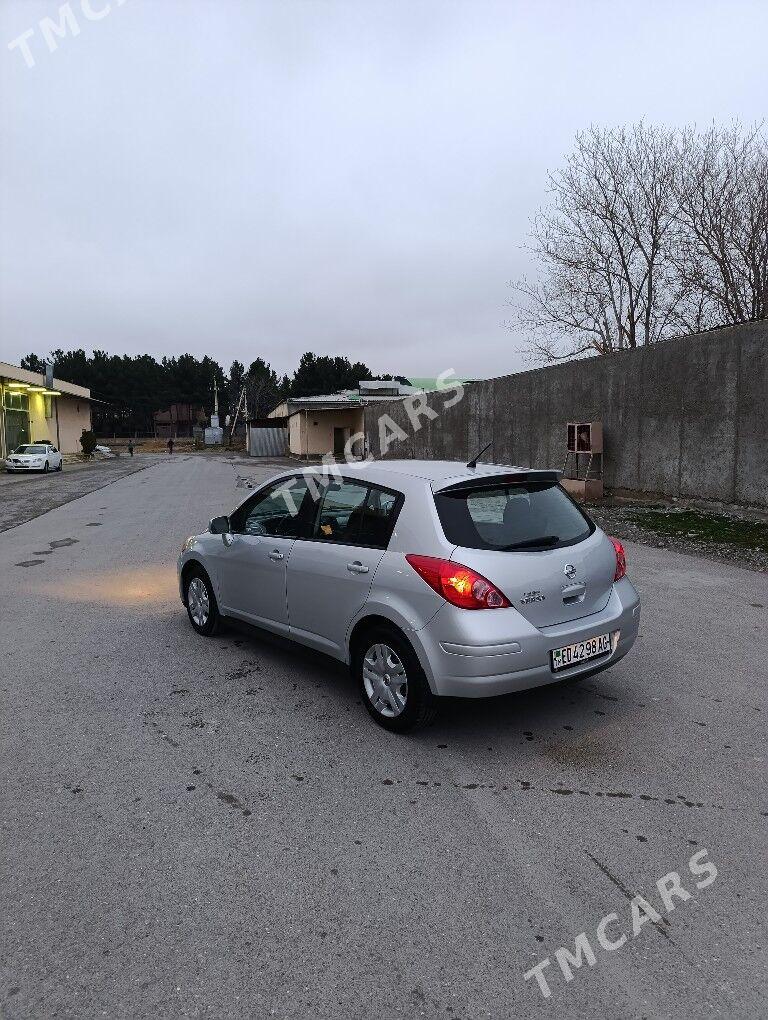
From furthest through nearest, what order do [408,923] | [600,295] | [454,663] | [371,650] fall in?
[600,295]
[371,650]
[454,663]
[408,923]

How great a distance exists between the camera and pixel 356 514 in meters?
4.25

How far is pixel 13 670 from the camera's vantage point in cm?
493

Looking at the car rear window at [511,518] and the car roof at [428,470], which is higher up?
the car roof at [428,470]

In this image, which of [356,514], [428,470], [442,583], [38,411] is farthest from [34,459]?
[442,583]

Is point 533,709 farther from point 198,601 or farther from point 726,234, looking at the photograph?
point 726,234

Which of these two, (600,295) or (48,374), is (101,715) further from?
(48,374)

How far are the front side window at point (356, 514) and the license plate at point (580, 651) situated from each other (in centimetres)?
116

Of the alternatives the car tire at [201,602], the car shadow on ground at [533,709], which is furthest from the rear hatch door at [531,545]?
the car tire at [201,602]

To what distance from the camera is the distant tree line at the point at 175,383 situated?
96062 millimetres

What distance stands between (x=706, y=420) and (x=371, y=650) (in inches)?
382

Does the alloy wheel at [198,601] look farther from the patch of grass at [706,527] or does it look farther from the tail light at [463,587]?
the patch of grass at [706,527]

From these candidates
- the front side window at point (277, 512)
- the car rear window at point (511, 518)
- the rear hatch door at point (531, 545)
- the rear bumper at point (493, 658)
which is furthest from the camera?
the front side window at point (277, 512)

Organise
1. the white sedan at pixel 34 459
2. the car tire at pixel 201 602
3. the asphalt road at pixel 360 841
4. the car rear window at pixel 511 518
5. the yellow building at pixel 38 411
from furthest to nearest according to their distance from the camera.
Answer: the yellow building at pixel 38 411 < the white sedan at pixel 34 459 < the car tire at pixel 201 602 < the car rear window at pixel 511 518 < the asphalt road at pixel 360 841

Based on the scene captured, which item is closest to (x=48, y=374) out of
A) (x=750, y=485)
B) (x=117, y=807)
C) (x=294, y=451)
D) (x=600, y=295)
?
(x=294, y=451)
